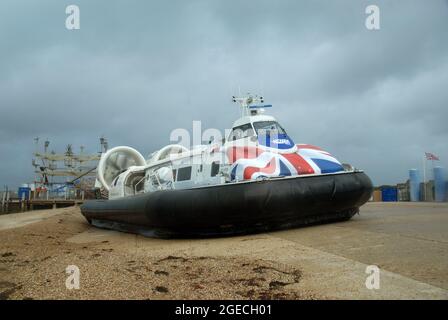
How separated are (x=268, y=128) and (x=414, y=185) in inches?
469

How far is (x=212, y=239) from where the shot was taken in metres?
6.13

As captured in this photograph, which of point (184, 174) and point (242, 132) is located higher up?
point (242, 132)

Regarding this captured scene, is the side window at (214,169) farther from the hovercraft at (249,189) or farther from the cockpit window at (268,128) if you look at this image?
the cockpit window at (268,128)

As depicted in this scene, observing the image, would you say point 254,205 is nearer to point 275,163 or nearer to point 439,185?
point 275,163

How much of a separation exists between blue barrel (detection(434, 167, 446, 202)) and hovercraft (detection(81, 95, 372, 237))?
9.62m

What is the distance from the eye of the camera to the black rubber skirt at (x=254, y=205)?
593 cm

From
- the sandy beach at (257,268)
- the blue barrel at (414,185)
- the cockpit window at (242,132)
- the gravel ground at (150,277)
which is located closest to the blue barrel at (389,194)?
the blue barrel at (414,185)

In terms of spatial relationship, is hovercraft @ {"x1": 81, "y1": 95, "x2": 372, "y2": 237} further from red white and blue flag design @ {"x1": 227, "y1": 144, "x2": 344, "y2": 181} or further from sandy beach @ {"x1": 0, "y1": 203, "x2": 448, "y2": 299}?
sandy beach @ {"x1": 0, "y1": 203, "x2": 448, "y2": 299}

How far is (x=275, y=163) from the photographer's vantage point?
6668 millimetres

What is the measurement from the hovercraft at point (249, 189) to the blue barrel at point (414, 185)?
11057 mm

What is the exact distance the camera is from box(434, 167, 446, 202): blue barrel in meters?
14.9

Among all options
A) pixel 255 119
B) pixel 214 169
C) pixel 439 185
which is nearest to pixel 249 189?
pixel 214 169
